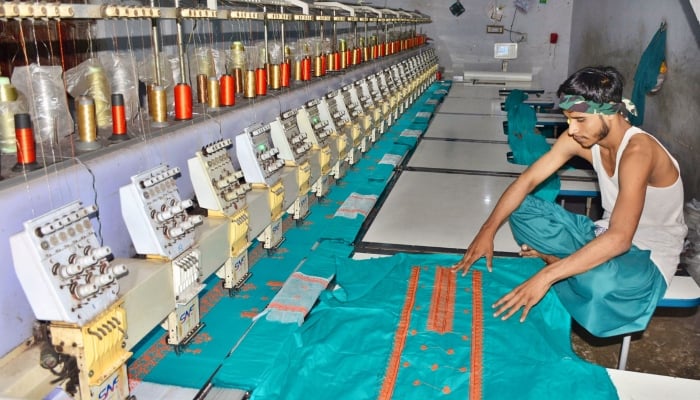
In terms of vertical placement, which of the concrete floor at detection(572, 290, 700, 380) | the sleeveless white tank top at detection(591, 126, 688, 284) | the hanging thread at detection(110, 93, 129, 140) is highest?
the hanging thread at detection(110, 93, 129, 140)

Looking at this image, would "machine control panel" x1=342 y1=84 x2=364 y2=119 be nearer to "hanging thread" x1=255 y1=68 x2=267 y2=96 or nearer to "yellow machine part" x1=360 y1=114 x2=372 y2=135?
"yellow machine part" x1=360 y1=114 x2=372 y2=135

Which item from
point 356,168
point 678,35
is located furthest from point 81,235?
point 678,35

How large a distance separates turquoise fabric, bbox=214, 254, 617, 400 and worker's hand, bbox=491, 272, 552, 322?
63 millimetres

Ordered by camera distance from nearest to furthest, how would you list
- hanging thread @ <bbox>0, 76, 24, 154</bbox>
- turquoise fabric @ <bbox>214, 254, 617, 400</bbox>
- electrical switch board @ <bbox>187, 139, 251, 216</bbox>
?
hanging thread @ <bbox>0, 76, 24, 154</bbox>, turquoise fabric @ <bbox>214, 254, 617, 400</bbox>, electrical switch board @ <bbox>187, 139, 251, 216</bbox>

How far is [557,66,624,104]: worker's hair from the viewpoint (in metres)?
2.35

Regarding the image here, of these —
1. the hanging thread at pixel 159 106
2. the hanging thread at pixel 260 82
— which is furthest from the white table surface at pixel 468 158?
the hanging thread at pixel 159 106

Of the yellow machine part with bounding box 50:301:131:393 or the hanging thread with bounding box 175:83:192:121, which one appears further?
the hanging thread with bounding box 175:83:192:121

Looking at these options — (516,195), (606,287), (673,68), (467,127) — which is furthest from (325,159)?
(673,68)

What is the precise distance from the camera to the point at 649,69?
6723 millimetres

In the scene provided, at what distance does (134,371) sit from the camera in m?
2.31

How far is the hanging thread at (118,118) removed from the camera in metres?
2.23

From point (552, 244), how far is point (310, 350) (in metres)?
1.17

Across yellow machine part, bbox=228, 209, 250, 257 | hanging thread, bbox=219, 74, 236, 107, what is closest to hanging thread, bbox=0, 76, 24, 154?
yellow machine part, bbox=228, 209, 250, 257

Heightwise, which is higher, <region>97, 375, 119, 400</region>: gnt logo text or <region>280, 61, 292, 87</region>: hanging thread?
<region>280, 61, 292, 87</region>: hanging thread
